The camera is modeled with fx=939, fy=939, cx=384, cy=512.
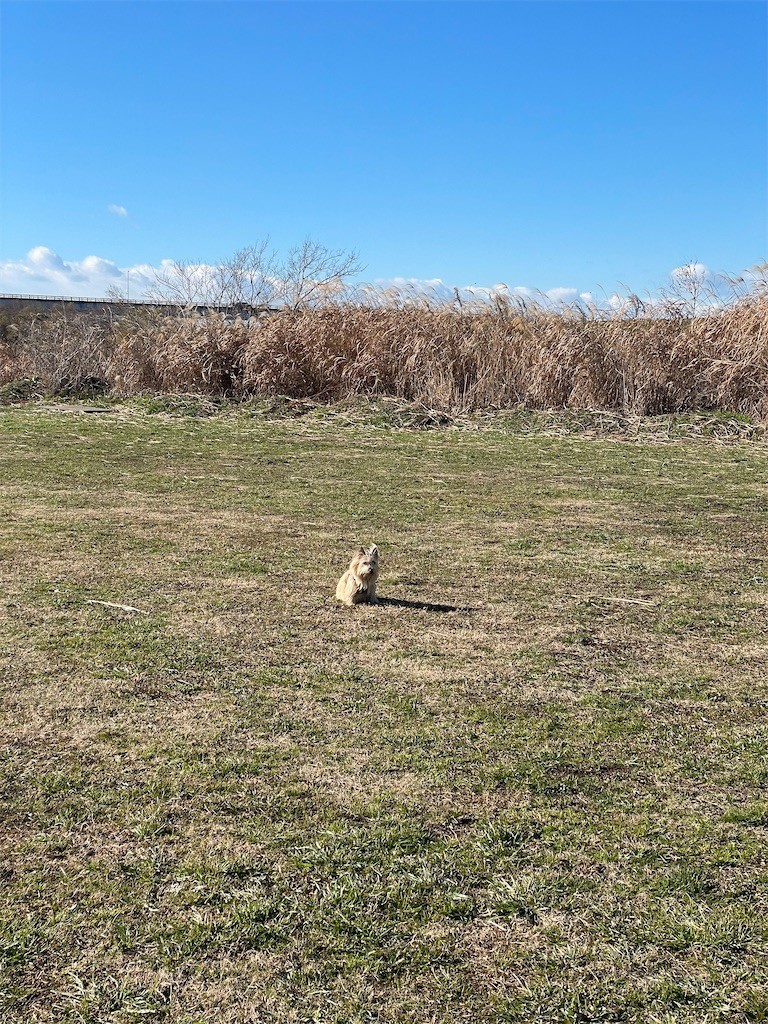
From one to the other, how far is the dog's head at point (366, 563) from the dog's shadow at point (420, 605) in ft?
0.86

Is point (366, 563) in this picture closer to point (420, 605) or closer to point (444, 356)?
point (420, 605)

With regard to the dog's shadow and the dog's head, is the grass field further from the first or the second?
the dog's head

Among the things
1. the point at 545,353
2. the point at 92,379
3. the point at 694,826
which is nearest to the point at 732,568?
the point at 694,826

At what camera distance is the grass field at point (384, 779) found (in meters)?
2.07

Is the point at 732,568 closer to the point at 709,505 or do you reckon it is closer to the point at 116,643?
the point at 709,505

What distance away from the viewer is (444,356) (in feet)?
46.8

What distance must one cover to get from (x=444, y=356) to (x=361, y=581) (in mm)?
10028

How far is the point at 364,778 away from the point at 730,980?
122 centimetres

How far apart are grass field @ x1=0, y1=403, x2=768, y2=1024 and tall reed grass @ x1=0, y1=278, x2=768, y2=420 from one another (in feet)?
24.1

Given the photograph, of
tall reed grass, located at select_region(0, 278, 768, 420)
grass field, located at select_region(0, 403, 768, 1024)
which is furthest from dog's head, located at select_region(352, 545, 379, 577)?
tall reed grass, located at select_region(0, 278, 768, 420)

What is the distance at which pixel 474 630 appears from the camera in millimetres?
4398

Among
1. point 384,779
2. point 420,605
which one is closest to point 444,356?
point 420,605

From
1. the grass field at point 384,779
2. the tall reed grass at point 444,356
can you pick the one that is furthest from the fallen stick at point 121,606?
the tall reed grass at point 444,356

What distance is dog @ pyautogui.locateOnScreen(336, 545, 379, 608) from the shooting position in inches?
181
